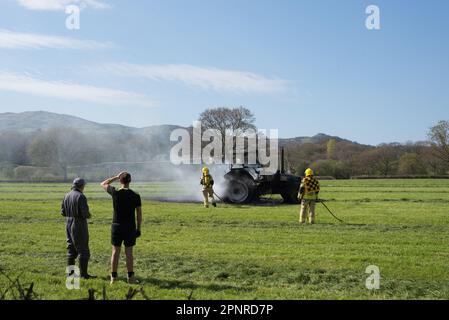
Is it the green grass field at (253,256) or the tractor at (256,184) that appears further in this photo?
the tractor at (256,184)

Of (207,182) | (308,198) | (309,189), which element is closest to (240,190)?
(207,182)

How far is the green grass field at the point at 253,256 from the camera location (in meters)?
7.37

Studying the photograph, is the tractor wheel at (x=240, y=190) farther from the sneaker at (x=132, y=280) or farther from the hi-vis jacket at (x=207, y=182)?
the sneaker at (x=132, y=280)

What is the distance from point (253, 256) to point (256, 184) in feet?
38.6

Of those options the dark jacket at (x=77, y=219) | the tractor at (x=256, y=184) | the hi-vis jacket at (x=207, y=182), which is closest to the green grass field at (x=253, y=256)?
the dark jacket at (x=77, y=219)

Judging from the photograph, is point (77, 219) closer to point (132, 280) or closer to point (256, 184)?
point (132, 280)

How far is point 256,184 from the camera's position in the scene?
21578 mm

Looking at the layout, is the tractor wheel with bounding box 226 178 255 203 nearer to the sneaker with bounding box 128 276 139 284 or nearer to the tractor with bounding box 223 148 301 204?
the tractor with bounding box 223 148 301 204

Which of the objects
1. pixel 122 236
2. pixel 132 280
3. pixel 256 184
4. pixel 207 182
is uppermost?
pixel 207 182

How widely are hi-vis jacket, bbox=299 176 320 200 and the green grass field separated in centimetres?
84

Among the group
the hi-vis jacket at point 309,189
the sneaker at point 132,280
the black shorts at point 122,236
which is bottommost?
the sneaker at point 132,280

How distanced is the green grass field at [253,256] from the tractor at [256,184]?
484 centimetres

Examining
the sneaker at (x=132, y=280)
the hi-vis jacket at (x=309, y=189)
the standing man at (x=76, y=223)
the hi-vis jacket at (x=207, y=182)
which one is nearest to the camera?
the sneaker at (x=132, y=280)
